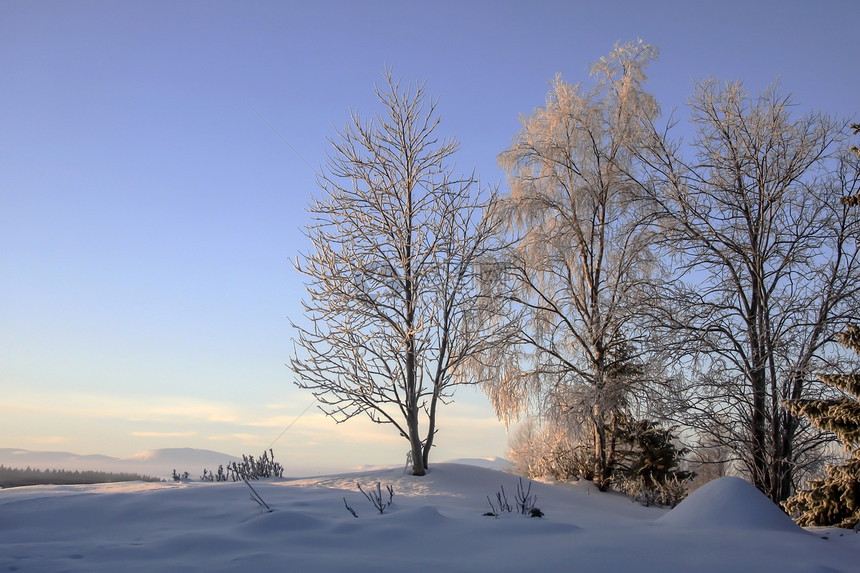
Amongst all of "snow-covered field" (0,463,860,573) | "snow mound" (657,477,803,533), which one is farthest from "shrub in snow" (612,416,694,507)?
"snow mound" (657,477,803,533)

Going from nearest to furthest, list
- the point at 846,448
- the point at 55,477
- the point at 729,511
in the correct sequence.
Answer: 1. the point at 729,511
2. the point at 846,448
3. the point at 55,477

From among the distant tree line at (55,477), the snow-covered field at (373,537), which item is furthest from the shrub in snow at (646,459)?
the distant tree line at (55,477)

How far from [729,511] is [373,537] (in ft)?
12.6

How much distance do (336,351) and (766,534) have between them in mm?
6851

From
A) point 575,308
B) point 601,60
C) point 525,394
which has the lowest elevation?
point 525,394

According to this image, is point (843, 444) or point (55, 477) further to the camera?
point (55, 477)

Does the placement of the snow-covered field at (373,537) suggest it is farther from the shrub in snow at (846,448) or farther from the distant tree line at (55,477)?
the distant tree line at (55,477)

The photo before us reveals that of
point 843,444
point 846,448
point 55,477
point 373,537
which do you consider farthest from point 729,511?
point 55,477

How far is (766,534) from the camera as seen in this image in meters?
5.88

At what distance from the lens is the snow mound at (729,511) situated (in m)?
6.35

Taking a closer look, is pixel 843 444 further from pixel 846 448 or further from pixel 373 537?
pixel 373 537

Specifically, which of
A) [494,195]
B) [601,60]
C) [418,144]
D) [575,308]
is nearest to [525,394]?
[575,308]

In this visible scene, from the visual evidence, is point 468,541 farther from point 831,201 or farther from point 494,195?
point 831,201

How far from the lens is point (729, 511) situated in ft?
21.6
